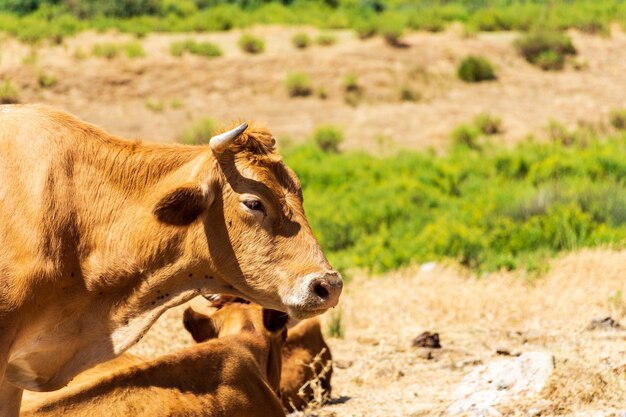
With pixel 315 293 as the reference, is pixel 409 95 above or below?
below

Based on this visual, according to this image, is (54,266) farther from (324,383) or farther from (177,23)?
(177,23)

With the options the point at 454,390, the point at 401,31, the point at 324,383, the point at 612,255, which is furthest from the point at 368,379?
the point at 401,31

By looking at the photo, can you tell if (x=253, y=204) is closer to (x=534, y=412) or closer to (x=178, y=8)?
(x=534, y=412)

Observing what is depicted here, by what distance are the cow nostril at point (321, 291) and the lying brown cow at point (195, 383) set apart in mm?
1175

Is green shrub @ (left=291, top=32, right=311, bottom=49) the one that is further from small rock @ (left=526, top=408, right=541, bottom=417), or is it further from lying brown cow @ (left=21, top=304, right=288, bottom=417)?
small rock @ (left=526, top=408, right=541, bottom=417)

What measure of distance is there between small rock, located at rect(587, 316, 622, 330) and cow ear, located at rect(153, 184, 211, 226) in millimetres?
5494

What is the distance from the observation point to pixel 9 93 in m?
33.7

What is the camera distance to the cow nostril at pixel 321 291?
5.55 metres

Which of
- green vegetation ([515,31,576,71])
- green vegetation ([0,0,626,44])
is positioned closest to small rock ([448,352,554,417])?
green vegetation ([515,31,576,71])

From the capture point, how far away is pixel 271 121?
1367 inches

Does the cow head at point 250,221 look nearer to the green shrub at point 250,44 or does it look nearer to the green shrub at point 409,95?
the green shrub at point 409,95

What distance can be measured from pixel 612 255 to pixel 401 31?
31586 millimetres

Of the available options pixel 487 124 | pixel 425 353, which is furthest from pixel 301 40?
pixel 425 353

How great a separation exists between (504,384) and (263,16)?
43133 mm
